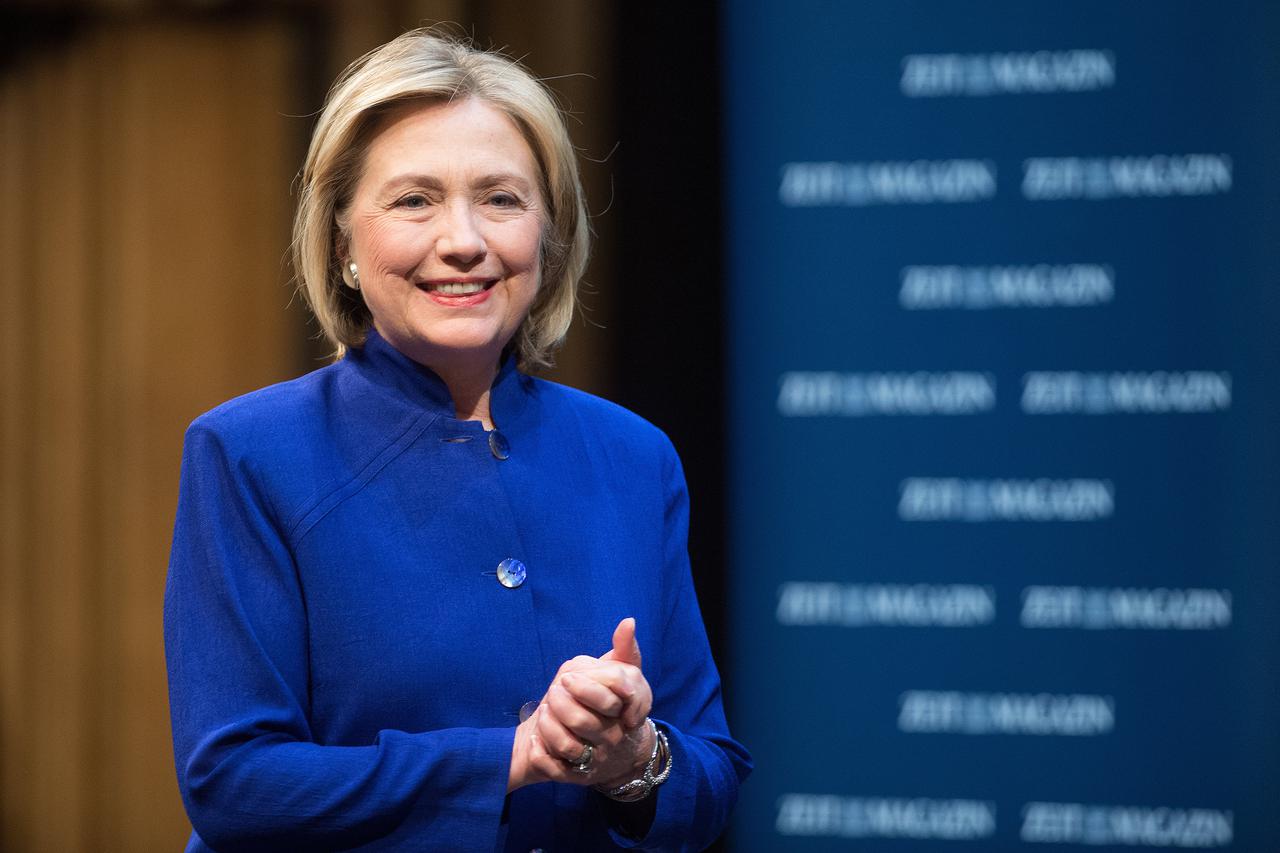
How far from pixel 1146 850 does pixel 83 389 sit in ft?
9.54

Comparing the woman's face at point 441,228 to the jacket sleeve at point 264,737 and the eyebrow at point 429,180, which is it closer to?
the eyebrow at point 429,180

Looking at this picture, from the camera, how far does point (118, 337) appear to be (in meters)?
3.55

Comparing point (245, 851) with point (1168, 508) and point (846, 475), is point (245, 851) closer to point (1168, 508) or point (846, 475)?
point (846, 475)

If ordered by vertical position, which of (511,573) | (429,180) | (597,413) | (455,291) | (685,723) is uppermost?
(429,180)

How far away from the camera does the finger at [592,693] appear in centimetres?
122

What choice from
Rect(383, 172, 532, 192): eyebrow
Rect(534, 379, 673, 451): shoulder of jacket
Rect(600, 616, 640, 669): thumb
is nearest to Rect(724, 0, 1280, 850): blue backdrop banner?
Rect(534, 379, 673, 451): shoulder of jacket

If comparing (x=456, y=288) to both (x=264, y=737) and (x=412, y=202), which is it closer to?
(x=412, y=202)

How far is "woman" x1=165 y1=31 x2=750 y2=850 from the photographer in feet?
4.18

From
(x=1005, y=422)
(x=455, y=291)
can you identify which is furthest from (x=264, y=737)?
(x=1005, y=422)

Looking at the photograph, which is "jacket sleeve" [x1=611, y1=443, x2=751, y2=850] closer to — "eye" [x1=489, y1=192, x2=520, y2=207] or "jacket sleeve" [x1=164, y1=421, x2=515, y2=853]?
"jacket sleeve" [x1=164, y1=421, x2=515, y2=853]

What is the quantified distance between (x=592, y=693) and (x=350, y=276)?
60 centimetres

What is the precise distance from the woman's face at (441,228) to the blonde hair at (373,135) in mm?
22

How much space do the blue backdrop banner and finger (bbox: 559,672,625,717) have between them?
2118 mm

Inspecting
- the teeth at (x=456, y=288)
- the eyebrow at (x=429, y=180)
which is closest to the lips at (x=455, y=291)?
the teeth at (x=456, y=288)
